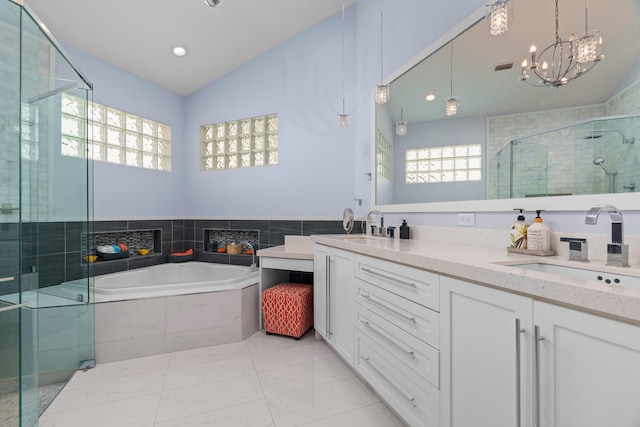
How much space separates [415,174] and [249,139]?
2225 millimetres

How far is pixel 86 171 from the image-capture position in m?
2.13

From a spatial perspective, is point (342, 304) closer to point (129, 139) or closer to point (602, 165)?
point (602, 165)

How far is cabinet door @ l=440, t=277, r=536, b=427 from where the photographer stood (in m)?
0.84

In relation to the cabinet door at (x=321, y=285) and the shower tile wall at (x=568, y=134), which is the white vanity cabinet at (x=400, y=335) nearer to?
the cabinet door at (x=321, y=285)

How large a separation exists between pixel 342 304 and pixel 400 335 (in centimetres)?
65

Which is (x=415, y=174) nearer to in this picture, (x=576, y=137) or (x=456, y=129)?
(x=456, y=129)

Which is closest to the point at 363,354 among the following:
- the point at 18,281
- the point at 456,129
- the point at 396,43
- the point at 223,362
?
the point at 223,362

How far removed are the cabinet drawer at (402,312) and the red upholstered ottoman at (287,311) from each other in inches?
35.2

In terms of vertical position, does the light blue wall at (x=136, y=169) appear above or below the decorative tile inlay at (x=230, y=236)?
above

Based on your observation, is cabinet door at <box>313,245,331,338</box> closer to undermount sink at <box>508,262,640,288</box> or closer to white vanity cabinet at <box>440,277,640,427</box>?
white vanity cabinet at <box>440,277,640,427</box>

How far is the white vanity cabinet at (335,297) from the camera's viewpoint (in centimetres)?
188

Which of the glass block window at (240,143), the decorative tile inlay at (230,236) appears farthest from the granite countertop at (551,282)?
the glass block window at (240,143)

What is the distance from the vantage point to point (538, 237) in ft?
4.12

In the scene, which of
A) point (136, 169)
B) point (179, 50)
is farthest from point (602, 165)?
point (136, 169)
